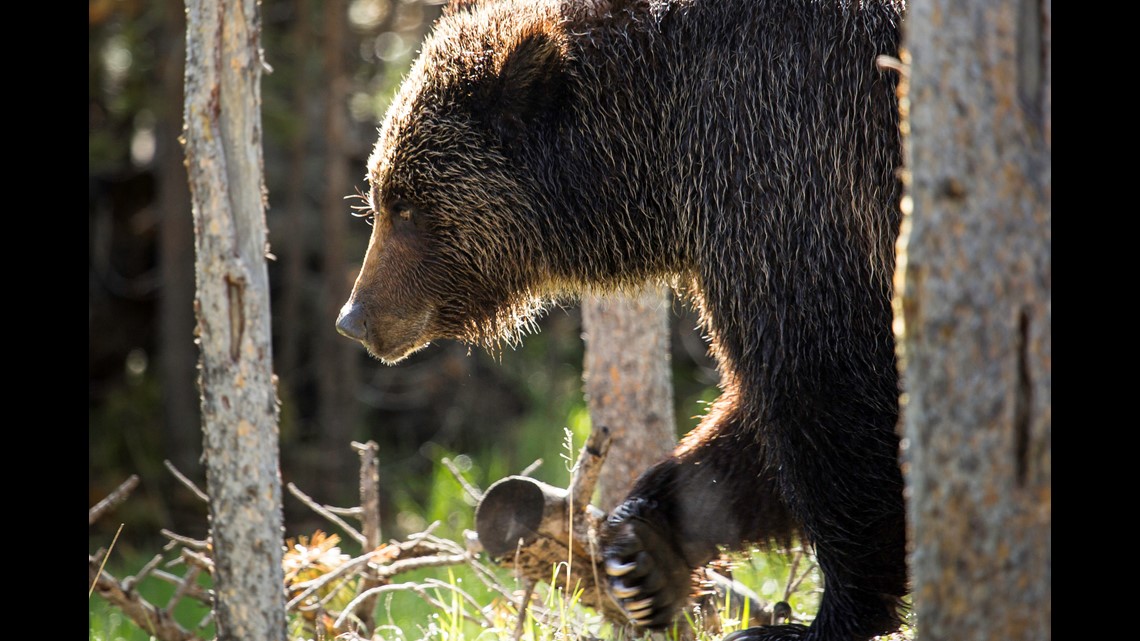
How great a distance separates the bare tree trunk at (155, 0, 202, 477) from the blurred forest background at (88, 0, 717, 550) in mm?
16

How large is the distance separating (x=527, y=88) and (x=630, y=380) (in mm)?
1597

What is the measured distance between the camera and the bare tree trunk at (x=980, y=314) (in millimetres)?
2146

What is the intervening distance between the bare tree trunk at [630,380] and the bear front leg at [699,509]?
80 cm

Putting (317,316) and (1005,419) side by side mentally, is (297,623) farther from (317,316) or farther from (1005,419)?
(317,316)

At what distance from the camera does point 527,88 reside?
12.9 ft

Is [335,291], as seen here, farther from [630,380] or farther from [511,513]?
[511,513]

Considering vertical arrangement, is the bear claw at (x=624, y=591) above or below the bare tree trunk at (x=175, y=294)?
below

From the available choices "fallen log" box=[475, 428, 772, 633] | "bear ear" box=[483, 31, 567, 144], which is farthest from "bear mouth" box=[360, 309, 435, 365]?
"bear ear" box=[483, 31, 567, 144]

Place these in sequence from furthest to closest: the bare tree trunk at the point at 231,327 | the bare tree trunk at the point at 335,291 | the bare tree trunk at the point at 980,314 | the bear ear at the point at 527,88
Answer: the bare tree trunk at the point at 335,291 < the bear ear at the point at 527,88 < the bare tree trunk at the point at 231,327 < the bare tree trunk at the point at 980,314

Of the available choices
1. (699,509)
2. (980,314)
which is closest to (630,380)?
(699,509)

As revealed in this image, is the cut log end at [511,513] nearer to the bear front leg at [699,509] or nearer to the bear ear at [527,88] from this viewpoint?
the bear front leg at [699,509]

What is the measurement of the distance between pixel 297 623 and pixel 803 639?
83.2 inches

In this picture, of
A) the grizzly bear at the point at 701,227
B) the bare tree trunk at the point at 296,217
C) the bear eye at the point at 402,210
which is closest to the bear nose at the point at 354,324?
the grizzly bear at the point at 701,227
